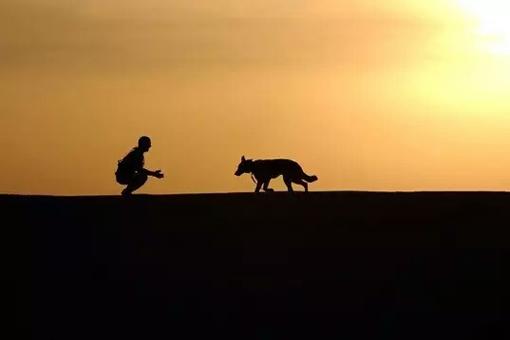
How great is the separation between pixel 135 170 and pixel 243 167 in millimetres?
2032

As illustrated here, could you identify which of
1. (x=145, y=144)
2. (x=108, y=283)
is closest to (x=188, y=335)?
(x=108, y=283)

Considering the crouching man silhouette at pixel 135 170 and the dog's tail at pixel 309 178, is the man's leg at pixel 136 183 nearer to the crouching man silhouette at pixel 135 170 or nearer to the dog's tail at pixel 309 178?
the crouching man silhouette at pixel 135 170

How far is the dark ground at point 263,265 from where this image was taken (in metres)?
11.1

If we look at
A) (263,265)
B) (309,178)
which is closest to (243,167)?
(309,178)

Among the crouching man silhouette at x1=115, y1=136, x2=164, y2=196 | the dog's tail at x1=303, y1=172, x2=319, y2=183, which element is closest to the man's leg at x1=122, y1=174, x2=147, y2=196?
the crouching man silhouette at x1=115, y1=136, x2=164, y2=196

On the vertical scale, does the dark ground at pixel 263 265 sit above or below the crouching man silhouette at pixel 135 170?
below

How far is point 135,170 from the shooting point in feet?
42.5

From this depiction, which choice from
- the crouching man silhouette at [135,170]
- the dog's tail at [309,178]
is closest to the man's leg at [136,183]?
the crouching man silhouette at [135,170]

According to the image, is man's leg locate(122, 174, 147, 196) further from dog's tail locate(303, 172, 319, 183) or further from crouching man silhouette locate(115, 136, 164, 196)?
dog's tail locate(303, 172, 319, 183)

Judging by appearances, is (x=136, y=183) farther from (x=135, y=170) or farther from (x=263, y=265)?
(x=263, y=265)

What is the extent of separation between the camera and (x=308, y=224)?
1195 cm

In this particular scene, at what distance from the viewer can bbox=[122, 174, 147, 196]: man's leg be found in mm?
12688

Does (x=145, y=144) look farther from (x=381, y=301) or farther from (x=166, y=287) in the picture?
(x=381, y=301)

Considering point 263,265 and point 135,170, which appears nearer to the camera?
point 263,265
